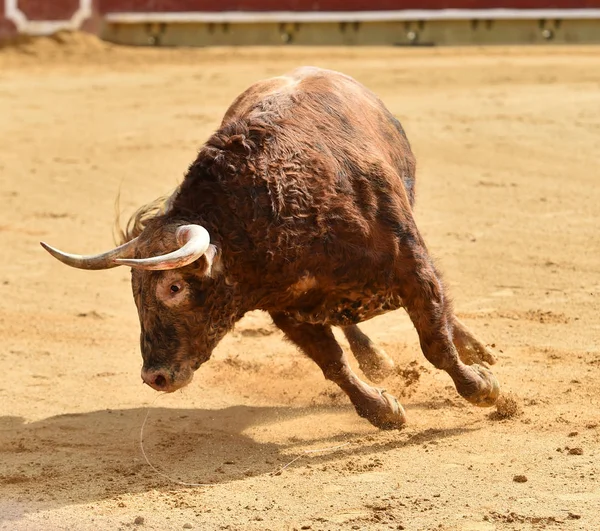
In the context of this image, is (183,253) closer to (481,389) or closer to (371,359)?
(481,389)

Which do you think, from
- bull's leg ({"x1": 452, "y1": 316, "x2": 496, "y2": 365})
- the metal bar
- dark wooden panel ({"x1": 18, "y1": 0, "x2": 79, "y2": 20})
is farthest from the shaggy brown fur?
the metal bar

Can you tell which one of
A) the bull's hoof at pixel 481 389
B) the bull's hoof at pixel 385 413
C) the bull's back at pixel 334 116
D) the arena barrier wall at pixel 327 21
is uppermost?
the bull's back at pixel 334 116

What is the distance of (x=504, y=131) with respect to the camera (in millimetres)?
9977

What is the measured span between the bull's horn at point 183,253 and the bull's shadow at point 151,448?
81cm

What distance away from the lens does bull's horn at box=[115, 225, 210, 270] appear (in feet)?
11.9

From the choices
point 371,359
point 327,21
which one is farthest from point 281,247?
point 327,21

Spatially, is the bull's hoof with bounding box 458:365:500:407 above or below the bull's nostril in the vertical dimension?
below

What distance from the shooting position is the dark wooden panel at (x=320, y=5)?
49.7 feet

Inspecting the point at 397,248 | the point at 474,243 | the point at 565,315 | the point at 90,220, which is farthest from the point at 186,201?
the point at 90,220

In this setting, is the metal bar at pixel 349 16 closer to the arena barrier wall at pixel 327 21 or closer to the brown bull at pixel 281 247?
the arena barrier wall at pixel 327 21

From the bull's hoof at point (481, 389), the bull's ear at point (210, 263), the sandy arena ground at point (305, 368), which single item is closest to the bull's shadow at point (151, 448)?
the sandy arena ground at point (305, 368)

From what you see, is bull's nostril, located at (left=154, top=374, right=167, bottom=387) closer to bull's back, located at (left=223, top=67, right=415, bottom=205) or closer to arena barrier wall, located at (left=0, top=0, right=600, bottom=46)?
bull's back, located at (left=223, top=67, right=415, bottom=205)

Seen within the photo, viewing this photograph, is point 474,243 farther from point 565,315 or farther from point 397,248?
point 397,248

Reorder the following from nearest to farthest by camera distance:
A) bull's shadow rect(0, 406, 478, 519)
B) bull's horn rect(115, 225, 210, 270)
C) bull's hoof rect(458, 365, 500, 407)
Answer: bull's horn rect(115, 225, 210, 270) < bull's shadow rect(0, 406, 478, 519) < bull's hoof rect(458, 365, 500, 407)
